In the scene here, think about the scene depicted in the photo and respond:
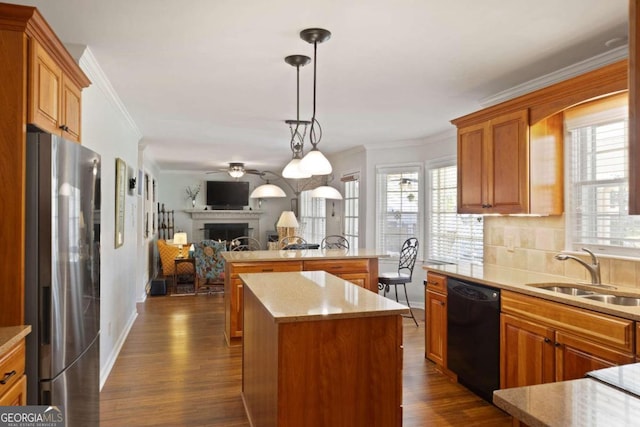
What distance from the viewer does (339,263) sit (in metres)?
4.64

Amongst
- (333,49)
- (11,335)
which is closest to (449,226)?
(333,49)

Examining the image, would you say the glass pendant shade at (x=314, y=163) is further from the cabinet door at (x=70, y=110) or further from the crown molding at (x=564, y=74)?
the crown molding at (x=564, y=74)

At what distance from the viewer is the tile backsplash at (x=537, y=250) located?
282 centimetres

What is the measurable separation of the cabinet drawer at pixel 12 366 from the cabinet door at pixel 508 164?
316cm

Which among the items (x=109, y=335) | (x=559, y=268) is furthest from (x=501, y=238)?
(x=109, y=335)

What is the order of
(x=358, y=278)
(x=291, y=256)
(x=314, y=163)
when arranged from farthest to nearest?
(x=358, y=278) → (x=291, y=256) → (x=314, y=163)

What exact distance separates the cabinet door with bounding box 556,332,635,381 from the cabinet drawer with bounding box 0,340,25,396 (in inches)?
106

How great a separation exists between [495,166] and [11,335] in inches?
130

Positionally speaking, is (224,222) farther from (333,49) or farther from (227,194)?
(333,49)

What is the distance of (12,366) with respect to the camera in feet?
5.57

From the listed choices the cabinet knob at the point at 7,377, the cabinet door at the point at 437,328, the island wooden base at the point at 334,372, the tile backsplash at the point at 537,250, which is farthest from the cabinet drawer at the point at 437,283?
the cabinet knob at the point at 7,377

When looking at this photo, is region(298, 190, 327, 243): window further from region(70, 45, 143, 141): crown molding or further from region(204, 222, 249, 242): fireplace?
region(70, 45, 143, 141): crown molding

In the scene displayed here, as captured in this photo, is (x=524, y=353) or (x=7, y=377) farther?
(x=524, y=353)

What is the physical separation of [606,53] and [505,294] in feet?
5.71
